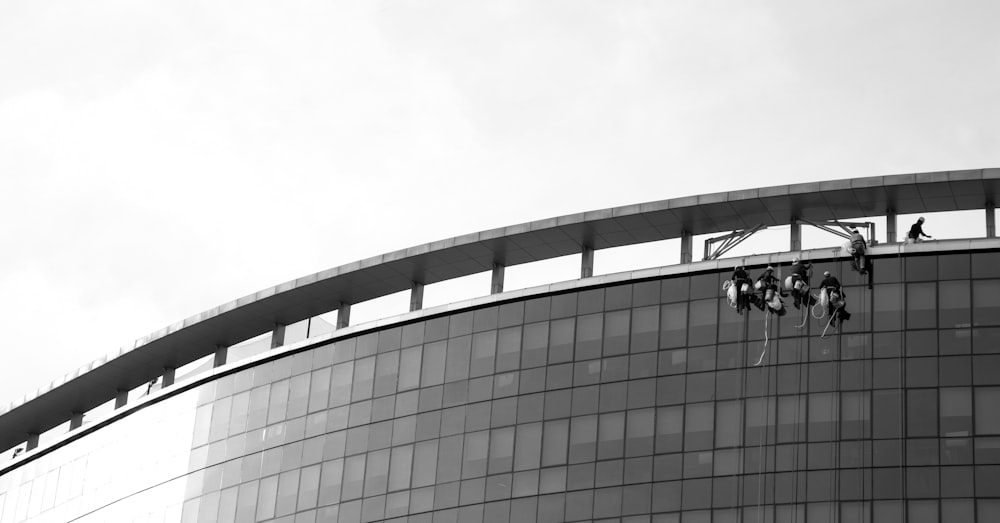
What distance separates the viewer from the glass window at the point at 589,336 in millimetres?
76000

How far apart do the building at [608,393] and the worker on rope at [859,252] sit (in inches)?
21.2

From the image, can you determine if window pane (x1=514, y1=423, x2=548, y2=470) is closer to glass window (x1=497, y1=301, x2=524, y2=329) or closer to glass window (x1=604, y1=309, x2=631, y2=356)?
glass window (x1=604, y1=309, x2=631, y2=356)

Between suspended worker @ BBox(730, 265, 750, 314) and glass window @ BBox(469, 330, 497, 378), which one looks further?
glass window @ BBox(469, 330, 497, 378)

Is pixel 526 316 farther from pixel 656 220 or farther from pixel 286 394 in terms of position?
pixel 286 394

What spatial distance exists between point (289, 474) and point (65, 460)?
17.5 meters

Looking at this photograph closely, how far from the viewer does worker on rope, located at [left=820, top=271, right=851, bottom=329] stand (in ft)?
233

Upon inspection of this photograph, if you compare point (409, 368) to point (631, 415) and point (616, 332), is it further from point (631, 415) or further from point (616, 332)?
point (631, 415)

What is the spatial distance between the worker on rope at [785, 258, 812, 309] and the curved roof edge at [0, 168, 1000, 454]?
14.6ft

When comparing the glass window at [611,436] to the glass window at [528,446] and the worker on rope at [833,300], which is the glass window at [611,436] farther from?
the worker on rope at [833,300]

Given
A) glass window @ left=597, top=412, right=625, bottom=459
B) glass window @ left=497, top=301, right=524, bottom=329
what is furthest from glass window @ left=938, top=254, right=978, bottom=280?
glass window @ left=497, top=301, right=524, bottom=329

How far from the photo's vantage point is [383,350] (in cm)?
8150

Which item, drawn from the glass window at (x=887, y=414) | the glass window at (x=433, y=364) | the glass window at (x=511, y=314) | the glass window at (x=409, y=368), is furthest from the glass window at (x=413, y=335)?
the glass window at (x=887, y=414)

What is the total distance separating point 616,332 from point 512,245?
7.31 meters

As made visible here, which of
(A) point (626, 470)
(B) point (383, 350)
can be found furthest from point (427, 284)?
(A) point (626, 470)
